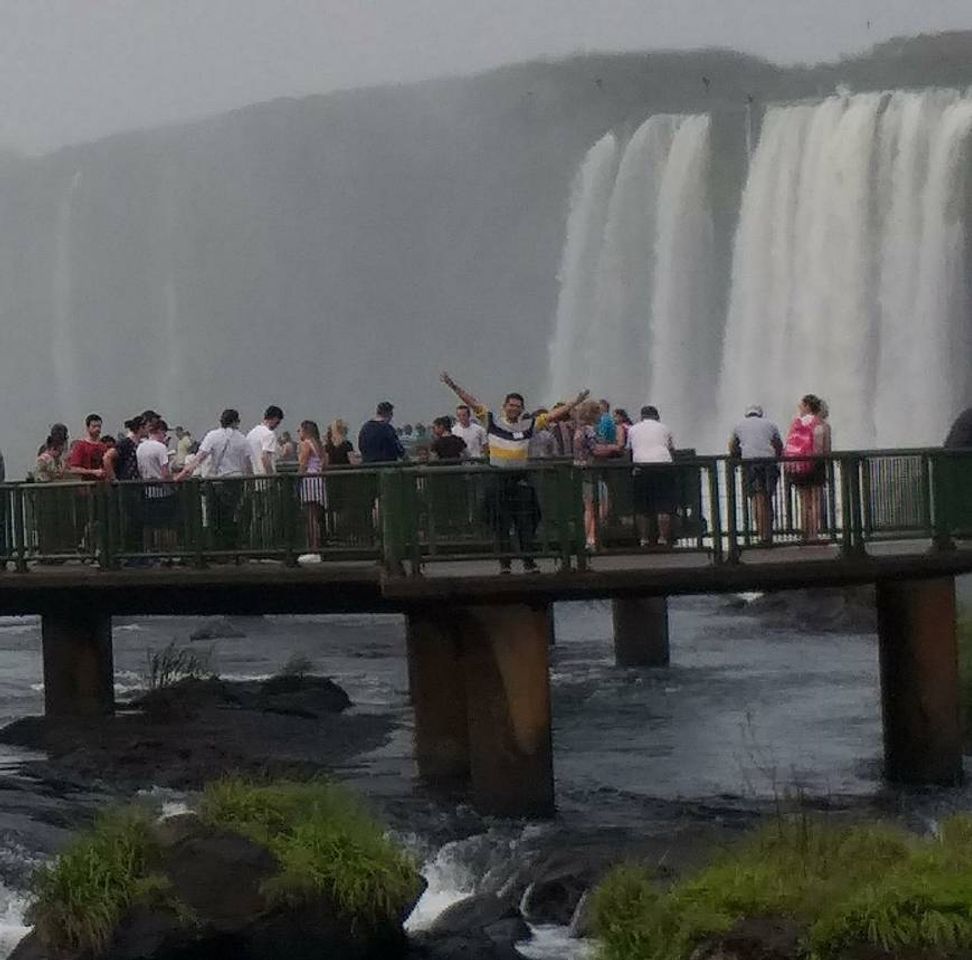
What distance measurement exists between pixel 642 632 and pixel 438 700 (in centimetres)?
1139

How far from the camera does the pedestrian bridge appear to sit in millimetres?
21578

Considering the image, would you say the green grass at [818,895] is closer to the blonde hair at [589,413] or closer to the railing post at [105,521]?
the railing post at [105,521]

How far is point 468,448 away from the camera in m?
30.2

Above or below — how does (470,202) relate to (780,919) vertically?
above

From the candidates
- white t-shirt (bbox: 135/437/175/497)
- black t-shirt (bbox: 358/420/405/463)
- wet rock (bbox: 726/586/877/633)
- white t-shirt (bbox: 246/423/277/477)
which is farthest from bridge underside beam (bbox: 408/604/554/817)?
wet rock (bbox: 726/586/877/633)

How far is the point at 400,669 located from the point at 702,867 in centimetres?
2019

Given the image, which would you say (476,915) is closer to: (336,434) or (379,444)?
(379,444)

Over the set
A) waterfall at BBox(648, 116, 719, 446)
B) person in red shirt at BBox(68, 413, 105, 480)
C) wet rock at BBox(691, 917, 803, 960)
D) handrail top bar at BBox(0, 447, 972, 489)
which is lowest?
wet rock at BBox(691, 917, 803, 960)

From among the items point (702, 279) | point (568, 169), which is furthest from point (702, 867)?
point (568, 169)

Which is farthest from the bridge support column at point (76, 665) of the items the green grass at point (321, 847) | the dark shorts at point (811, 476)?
the green grass at point (321, 847)

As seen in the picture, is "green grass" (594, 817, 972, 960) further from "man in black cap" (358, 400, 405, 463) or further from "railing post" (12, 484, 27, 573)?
"railing post" (12, 484, 27, 573)

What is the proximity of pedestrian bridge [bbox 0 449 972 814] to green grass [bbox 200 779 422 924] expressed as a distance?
3.55 m

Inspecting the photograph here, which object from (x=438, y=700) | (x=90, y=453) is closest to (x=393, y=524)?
(x=438, y=700)

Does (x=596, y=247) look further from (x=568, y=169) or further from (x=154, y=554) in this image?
(x=154, y=554)
